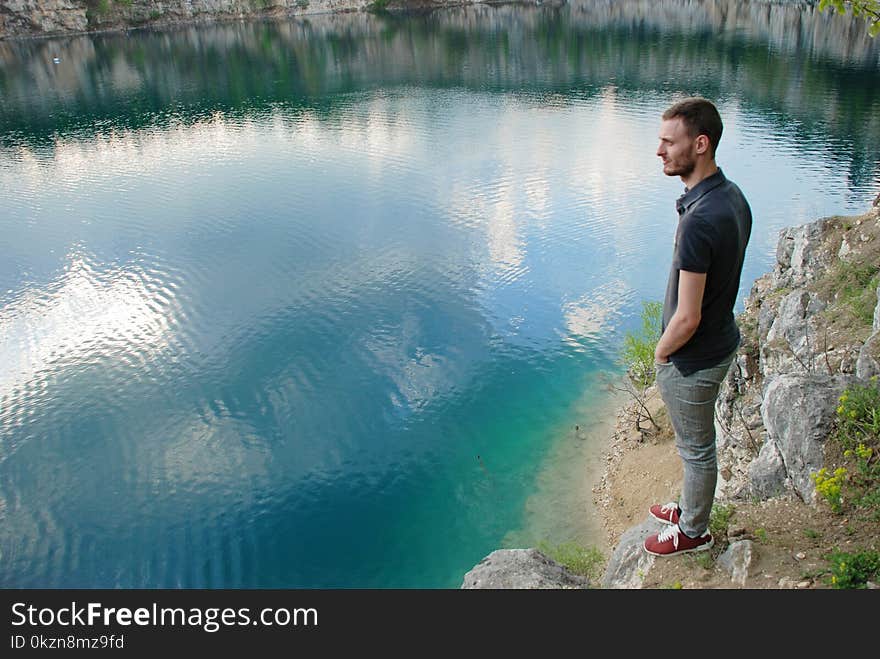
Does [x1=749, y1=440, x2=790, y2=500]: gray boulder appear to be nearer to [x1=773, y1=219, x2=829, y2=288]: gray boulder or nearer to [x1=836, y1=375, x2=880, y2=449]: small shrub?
[x1=836, y1=375, x2=880, y2=449]: small shrub

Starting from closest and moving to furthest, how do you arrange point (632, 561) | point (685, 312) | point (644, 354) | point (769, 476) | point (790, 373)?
point (685, 312) < point (632, 561) < point (769, 476) < point (790, 373) < point (644, 354)

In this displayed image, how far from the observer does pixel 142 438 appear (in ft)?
81.5

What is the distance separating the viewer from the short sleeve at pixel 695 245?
218 inches

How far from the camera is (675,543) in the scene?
696 centimetres

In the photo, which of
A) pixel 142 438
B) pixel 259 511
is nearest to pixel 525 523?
pixel 259 511

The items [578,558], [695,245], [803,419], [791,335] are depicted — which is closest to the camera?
[695,245]

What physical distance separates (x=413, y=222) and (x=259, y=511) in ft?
80.4

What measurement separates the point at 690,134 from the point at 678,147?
0.14 m

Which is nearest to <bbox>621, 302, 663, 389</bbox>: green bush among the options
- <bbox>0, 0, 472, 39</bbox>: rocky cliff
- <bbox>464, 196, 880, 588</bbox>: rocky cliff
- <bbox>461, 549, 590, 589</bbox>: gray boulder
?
<bbox>464, 196, 880, 588</bbox>: rocky cliff

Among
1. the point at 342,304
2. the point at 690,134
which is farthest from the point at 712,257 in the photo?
the point at 342,304

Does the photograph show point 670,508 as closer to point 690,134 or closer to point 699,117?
point 690,134
